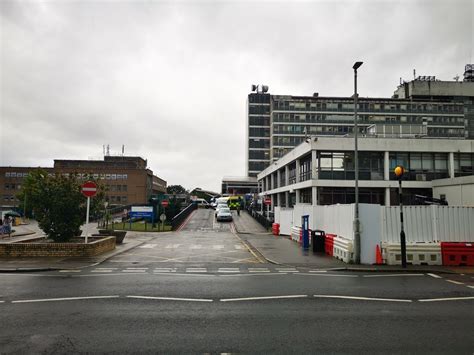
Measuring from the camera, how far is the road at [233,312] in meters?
6.00

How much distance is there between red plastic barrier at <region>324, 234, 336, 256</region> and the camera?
726 inches

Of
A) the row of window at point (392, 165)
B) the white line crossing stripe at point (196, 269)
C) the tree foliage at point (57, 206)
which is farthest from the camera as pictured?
the row of window at point (392, 165)

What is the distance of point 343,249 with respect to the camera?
54.1ft

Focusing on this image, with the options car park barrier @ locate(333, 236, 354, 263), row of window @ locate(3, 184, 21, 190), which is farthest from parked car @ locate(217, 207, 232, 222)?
row of window @ locate(3, 184, 21, 190)

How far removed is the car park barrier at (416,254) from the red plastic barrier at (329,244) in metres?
3.22

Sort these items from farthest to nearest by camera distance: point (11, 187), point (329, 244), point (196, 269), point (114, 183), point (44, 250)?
point (114, 183), point (11, 187), point (329, 244), point (44, 250), point (196, 269)

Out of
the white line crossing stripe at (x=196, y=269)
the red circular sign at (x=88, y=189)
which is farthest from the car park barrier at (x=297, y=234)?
the red circular sign at (x=88, y=189)

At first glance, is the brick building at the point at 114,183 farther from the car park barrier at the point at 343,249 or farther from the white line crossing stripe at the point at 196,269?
the white line crossing stripe at the point at 196,269

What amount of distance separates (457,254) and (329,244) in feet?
18.7

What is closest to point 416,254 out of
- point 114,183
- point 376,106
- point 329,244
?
point 329,244

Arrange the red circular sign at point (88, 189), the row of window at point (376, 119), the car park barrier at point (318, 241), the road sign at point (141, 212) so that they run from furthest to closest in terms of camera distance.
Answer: the row of window at point (376, 119)
the road sign at point (141, 212)
the car park barrier at point (318, 241)
the red circular sign at point (88, 189)

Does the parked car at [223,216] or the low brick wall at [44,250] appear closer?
the low brick wall at [44,250]

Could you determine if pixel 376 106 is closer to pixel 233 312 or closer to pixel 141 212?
pixel 141 212

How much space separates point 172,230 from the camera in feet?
126
